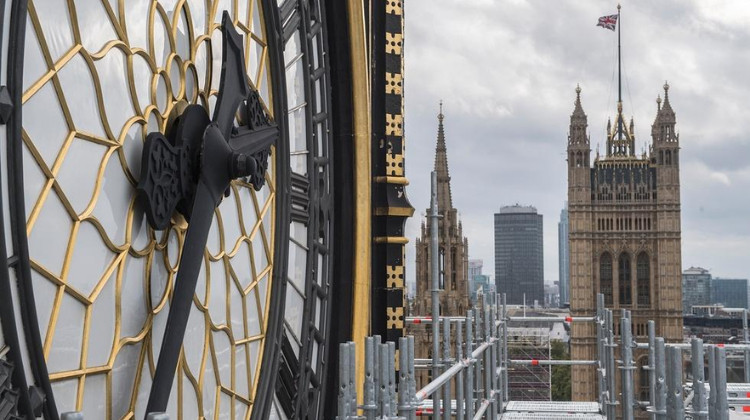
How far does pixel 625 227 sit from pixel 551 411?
2774 inches

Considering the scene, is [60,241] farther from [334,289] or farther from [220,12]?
[334,289]

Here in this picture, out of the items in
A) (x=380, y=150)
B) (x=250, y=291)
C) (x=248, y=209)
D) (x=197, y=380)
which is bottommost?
(x=197, y=380)

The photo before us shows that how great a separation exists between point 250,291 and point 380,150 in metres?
2.21

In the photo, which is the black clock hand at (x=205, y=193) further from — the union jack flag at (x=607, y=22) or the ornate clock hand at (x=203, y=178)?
the union jack flag at (x=607, y=22)

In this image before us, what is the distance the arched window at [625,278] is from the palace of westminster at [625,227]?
8 centimetres

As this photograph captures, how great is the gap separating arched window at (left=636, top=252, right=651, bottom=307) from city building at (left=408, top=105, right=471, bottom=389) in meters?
21.7

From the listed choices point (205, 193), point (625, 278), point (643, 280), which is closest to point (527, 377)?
point (625, 278)

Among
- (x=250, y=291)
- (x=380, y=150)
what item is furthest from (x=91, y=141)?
(x=380, y=150)

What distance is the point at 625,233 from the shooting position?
83.6 meters

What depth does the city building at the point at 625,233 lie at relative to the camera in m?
81.6

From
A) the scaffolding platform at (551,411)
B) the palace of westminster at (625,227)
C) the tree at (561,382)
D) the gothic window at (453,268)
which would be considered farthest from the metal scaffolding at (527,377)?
the scaffolding platform at (551,411)

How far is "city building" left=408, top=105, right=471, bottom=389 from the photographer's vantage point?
208 ft

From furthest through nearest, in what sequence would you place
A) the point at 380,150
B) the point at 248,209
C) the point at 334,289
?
the point at 380,150 < the point at 334,289 < the point at 248,209

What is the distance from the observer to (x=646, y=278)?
83.9 m
